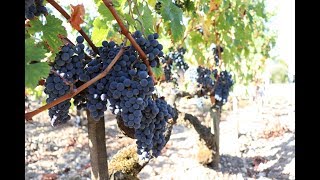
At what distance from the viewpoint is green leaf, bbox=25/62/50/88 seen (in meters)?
1.10

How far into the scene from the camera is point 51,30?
1.64m

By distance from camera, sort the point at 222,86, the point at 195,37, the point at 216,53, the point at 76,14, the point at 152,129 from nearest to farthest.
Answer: the point at 76,14 → the point at 152,129 → the point at 195,37 → the point at 216,53 → the point at 222,86

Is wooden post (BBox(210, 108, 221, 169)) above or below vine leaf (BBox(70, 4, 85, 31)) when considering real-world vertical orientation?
below

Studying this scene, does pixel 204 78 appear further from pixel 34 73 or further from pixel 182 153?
pixel 34 73

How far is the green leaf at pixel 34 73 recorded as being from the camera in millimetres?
1096

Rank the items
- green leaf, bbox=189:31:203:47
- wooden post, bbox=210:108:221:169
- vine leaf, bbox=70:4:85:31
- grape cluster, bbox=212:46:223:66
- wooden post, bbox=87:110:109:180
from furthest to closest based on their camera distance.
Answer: wooden post, bbox=210:108:221:169
grape cluster, bbox=212:46:223:66
green leaf, bbox=189:31:203:47
wooden post, bbox=87:110:109:180
vine leaf, bbox=70:4:85:31

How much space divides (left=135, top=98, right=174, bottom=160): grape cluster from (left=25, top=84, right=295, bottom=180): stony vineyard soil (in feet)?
8.13

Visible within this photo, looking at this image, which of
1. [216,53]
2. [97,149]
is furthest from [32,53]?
[216,53]

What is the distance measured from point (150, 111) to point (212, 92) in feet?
16.8

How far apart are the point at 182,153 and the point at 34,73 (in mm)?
7577

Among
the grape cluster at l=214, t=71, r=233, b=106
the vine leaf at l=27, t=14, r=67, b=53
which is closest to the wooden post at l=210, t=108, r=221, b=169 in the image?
the grape cluster at l=214, t=71, r=233, b=106

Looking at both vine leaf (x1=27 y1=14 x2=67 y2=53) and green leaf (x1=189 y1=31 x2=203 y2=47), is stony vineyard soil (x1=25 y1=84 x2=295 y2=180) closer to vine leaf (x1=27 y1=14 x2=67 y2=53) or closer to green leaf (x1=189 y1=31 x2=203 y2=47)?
green leaf (x1=189 y1=31 x2=203 y2=47)

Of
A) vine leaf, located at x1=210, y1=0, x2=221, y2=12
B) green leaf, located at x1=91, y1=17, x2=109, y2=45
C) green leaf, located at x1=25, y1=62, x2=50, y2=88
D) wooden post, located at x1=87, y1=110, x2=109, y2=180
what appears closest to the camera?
green leaf, located at x1=25, y1=62, x2=50, y2=88
